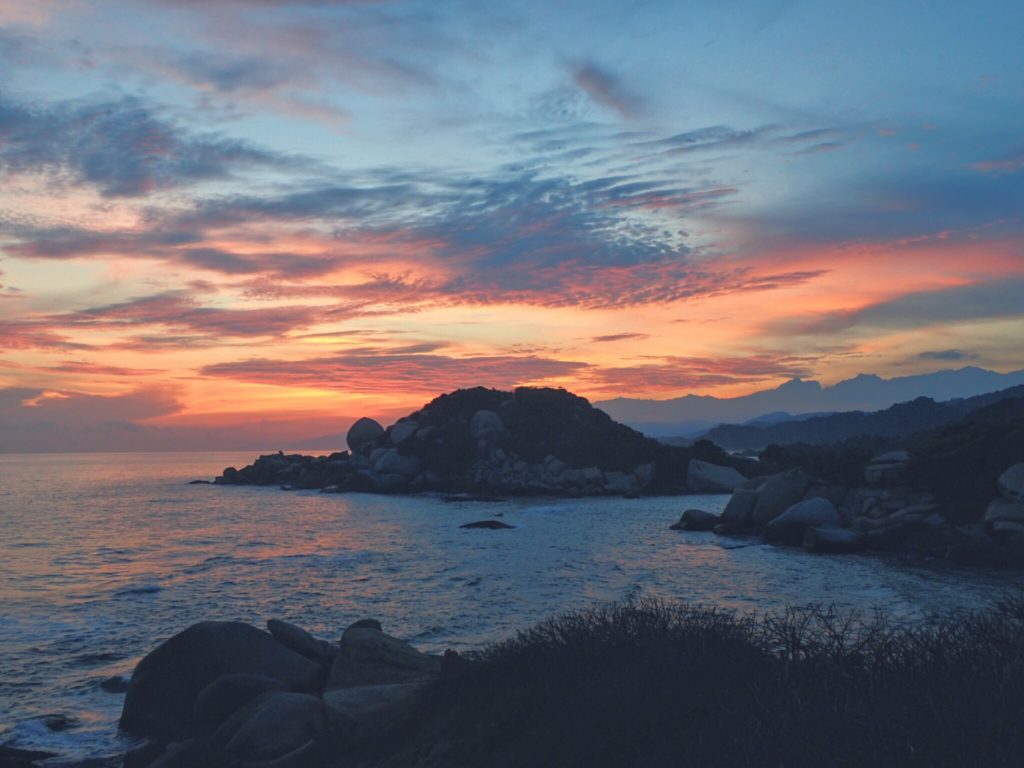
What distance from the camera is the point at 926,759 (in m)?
5.18

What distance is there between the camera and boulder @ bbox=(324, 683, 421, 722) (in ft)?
37.9

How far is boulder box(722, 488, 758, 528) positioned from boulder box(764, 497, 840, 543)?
4.16 meters

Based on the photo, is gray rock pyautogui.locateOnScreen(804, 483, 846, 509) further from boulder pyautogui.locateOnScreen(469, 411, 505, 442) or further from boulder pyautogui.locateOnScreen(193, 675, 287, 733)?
boulder pyautogui.locateOnScreen(469, 411, 505, 442)

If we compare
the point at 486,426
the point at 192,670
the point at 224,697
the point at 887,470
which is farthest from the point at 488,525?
the point at 486,426

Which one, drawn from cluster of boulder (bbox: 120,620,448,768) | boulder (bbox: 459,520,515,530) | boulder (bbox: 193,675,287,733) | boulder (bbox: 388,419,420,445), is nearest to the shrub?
cluster of boulder (bbox: 120,620,448,768)

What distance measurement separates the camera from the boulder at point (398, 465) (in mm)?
84850

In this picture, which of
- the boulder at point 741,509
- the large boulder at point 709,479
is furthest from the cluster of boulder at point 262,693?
the large boulder at point 709,479

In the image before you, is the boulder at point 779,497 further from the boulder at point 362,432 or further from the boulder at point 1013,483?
the boulder at point 362,432

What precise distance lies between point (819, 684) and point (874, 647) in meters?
1.43

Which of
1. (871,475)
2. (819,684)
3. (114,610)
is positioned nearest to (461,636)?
(114,610)

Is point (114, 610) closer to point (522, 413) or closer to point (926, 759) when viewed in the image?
point (926, 759)

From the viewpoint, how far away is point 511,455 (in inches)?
3351

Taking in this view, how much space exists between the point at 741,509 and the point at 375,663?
112 feet

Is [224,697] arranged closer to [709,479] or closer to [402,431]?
[709,479]
